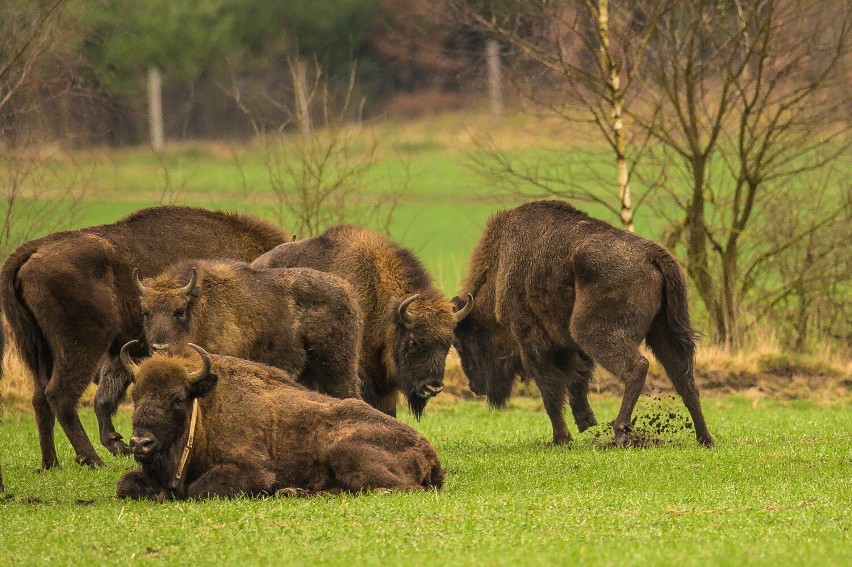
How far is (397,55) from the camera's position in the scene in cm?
3984

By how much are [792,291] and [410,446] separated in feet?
44.0

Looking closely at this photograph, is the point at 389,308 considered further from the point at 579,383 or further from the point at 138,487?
the point at 138,487

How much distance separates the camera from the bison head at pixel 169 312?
12859mm

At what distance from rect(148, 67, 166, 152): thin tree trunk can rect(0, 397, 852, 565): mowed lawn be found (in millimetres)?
24382

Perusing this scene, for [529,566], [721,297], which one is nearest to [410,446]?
[529,566]

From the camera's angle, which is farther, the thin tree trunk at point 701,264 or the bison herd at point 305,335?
the thin tree trunk at point 701,264

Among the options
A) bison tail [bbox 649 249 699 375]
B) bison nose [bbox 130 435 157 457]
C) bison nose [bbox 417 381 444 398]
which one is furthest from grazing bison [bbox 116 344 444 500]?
bison tail [bbox 649 249 699 375]

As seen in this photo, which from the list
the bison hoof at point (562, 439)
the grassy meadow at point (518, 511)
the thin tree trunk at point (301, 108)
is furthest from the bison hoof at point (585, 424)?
the thin tree trunk at point (301, 108)

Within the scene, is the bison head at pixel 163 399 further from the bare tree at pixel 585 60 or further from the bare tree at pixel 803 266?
the bare tree at pixel 803 266

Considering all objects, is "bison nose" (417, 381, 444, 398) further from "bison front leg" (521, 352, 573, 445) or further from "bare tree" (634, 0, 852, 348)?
"bare tree" (634, 0, 852, 348)

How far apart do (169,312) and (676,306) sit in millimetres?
5150

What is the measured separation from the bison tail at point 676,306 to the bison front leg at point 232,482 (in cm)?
527

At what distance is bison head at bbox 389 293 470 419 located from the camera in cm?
1488

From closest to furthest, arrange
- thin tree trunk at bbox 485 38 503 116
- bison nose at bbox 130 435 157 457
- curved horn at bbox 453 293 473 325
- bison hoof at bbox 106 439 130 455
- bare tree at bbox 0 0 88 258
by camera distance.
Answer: bison nose at bbox 130 435 157 457, bison hoof at bbox 106 439 130 455, curved horn at bbox 453 293 473 325, bare tree at bbox 0 0 88 258, thin tree trunk at bbox 485 38 503 116
